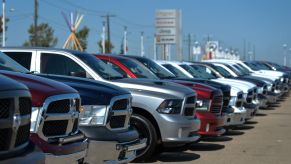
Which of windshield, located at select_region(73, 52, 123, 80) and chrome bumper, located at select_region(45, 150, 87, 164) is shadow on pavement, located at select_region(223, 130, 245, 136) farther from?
chrome bumper, located at select_region(45, 150, 87, 164)

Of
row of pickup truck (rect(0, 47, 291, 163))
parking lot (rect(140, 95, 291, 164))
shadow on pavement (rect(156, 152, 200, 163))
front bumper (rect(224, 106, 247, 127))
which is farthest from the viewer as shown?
front bumper (rect(224, 106, 247, 127))

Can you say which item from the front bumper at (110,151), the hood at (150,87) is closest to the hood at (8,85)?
the front bumper at (110,151)

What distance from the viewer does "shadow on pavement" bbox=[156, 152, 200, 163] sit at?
425 inches

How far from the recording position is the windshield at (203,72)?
1776cm

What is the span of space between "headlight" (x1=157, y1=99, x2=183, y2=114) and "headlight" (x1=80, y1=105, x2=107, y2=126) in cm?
224

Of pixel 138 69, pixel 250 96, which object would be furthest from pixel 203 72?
pixel 138 69

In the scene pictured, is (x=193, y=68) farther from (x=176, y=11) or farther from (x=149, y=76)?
(x=176, y=11)

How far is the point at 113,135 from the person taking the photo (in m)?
7.69

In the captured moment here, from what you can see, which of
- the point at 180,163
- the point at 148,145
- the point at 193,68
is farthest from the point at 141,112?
the point at 193,68

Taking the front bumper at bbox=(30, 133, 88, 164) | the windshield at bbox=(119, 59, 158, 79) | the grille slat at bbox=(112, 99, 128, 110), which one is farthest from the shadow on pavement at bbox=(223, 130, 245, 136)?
the front bumper at bbox=(30, 133, 88, 164)

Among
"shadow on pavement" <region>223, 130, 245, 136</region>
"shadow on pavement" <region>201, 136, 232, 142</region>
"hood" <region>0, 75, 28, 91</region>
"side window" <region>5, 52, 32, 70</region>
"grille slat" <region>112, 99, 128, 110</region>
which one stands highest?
"side window" <region>5, 52, 32, 70</region>

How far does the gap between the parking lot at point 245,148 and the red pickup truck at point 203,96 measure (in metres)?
0.53

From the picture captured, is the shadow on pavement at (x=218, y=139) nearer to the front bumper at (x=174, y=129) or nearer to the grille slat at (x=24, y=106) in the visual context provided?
the front bumper at (x=174, y=129)

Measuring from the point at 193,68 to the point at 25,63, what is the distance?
9.16 m
